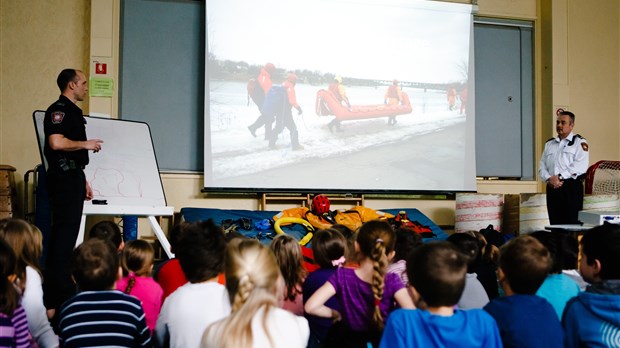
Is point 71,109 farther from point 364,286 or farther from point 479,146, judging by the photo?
point 479,146

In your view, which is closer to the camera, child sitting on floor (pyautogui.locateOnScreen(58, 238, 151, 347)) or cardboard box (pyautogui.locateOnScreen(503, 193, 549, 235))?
child sitting on floor (pyautogui.locateOnScreen(58, 238, 151, 347))

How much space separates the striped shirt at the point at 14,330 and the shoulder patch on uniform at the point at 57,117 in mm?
2232

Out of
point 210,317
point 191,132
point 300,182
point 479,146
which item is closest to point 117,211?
point 191,132

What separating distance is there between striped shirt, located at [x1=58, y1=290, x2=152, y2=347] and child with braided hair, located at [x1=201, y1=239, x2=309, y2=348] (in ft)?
1.35

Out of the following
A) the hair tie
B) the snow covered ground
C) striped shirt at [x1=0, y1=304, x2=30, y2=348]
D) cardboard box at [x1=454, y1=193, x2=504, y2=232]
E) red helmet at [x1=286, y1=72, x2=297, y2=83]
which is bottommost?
striped shirt at [x1=0, y1=304, x2=30, y2=348]

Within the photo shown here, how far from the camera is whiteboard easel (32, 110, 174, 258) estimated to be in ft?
17.1

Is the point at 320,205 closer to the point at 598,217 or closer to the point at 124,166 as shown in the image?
the point at 124,166

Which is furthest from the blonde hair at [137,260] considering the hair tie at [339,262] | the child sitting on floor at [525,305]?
the child sitting on floor at [525,305]

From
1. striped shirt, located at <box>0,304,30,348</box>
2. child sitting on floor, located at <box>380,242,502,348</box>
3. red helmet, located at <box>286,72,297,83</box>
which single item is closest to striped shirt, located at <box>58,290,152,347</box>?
striped shirt, located at <box>0,304,30,348</box>

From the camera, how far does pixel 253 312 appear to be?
1.59 m

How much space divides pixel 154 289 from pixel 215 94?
379cm

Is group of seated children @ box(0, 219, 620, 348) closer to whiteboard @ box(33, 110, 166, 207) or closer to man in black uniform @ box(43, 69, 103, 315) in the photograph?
man in black uniform @ box(43, 69, 103, 315)

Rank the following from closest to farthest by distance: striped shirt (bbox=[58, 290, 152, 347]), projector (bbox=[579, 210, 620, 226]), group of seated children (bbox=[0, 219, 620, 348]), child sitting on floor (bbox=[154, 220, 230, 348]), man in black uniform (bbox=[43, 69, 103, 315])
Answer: group of seated children (bbox=[0, 219, 620, 348]) < striped shirt (bbox=[58, 290, 152, 347]) < child sitting on floor (bbox=[154, 220, 230, 348]) < man in black uniform (bbox=[43, 69, 103, 315]) < projector (bbox=[579, 210, 620, 226])

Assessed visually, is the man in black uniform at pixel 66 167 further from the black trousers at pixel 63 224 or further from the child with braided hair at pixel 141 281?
the child with braided hair at pixel 141 281
